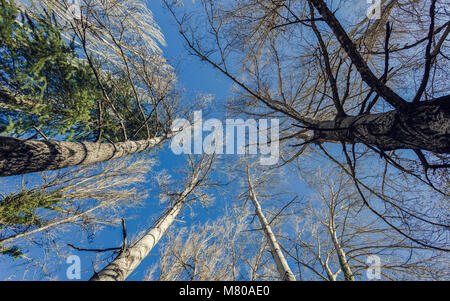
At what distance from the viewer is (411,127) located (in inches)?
52.1

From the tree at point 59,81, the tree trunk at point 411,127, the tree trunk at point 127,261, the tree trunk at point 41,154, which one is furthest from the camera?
the tree trunk at point 127,261

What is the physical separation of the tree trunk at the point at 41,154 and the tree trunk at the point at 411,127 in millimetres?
2850

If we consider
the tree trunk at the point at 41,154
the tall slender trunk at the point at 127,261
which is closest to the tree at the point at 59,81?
the tree trunk at the point at 41,154

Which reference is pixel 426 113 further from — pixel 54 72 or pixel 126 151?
pixel 54 72

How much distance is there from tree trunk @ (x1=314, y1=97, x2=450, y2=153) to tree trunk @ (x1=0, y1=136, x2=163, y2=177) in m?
2.85

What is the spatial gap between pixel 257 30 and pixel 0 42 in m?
3.49

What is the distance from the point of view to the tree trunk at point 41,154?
161 centimetres

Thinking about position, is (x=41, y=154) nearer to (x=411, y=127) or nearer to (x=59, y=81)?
(x=59, y=81)

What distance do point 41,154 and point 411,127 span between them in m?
3.72

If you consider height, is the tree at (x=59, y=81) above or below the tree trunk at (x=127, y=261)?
above

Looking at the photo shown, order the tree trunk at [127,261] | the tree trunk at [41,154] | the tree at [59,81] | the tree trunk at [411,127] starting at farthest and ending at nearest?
the tree trunk at [127,261], the tree at [59,81], the tree trunk at [41,154], the tree trunk at [411,127]

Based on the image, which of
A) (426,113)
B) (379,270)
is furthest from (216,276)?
(426,113)

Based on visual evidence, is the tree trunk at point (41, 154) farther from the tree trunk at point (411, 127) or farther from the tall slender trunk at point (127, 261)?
the tree trunk at point (411, 127)

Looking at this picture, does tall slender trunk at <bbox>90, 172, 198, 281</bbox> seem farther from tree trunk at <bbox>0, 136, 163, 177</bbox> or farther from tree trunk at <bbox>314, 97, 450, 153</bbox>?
tree trunk at <bbox>314, 97, 450, 153</bbox>
